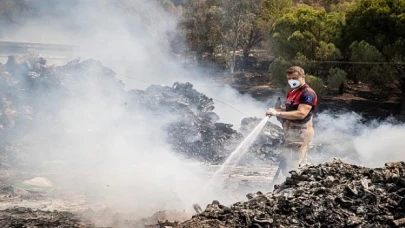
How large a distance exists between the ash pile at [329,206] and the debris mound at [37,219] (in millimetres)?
1477

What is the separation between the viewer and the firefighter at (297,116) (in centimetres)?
505

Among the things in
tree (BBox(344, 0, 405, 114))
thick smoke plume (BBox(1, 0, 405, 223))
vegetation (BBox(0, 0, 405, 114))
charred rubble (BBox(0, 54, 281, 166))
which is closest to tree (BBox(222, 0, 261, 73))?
vegetation (BBox(0, 0, 405, 114))

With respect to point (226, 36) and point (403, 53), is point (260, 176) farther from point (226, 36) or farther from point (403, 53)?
point (226, 36)

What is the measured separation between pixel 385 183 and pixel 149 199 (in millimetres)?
3048

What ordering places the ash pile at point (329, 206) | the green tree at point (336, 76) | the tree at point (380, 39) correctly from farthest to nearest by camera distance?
the green tree at point (336, 76)
the tree at point (380, 39)
the ash pile at point (329, 206)

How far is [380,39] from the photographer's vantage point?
17109 millimetres

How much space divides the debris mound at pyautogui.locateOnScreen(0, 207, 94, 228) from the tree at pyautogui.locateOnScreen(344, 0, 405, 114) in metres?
13.7

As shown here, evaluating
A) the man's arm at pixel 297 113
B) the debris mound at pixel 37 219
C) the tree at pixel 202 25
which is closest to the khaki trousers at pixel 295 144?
the man's arm at pixel 297 113

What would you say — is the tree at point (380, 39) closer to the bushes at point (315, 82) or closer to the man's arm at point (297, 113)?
the bushes at point (315, 82)

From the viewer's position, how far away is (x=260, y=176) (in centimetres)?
845

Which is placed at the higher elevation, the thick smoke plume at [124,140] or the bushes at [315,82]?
the bushes at [315,82]

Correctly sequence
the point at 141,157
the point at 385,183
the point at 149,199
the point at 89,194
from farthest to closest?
the point at 141,157 → the point at 89,194 → the point at 149,199 → the point at 385,183

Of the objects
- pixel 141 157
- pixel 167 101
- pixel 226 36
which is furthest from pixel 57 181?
pixel 226 36

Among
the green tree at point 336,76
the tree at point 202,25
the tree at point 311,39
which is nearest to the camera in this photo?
the green tree at point 336,76
